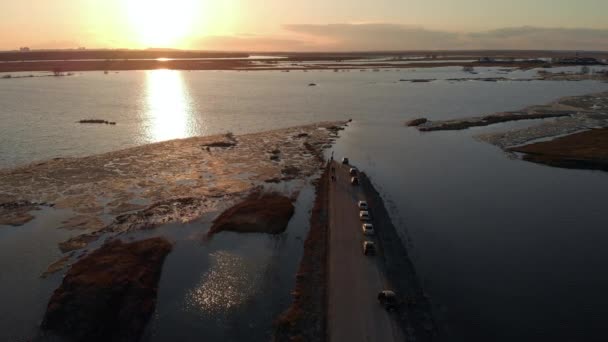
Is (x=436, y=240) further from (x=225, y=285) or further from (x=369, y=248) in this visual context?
(x=225, y=285)

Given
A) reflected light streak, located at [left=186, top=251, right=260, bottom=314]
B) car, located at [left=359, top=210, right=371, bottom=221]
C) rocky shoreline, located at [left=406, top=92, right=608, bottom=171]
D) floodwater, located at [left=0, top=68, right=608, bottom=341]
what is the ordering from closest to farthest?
floodwater, located at [left=0, top=68, right=608, bottom=341] → reflected light streak, located at [left=186, top=251, right=260, bottom=314] → car, located at [left=359, top=210, right=371, bottom=221] → rocky shoreline, located at [left=406, top=92, right=608, bottom=171]

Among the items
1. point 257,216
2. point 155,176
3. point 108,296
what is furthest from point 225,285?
point 155,176

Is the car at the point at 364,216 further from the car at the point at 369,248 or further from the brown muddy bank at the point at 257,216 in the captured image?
the brown muddy bank at the point at 257,216

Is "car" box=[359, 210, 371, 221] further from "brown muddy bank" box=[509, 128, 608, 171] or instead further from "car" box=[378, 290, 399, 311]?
"brown muddy bank" box=[509, 128, 608, 171]

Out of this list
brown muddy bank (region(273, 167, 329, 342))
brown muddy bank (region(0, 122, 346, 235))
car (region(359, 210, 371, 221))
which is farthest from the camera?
brown muddy bank (region(0, 122, 346, 235))

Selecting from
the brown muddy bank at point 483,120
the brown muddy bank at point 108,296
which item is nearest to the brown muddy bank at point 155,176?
the brown muddy bank at point 108,296

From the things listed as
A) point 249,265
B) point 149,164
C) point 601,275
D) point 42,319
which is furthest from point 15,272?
point 601,275

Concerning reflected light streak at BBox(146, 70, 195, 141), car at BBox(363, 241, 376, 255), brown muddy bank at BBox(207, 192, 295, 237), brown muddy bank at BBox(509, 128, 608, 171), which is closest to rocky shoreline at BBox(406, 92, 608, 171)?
brown muddy bank at BBox(509, 128, 608, 171)
